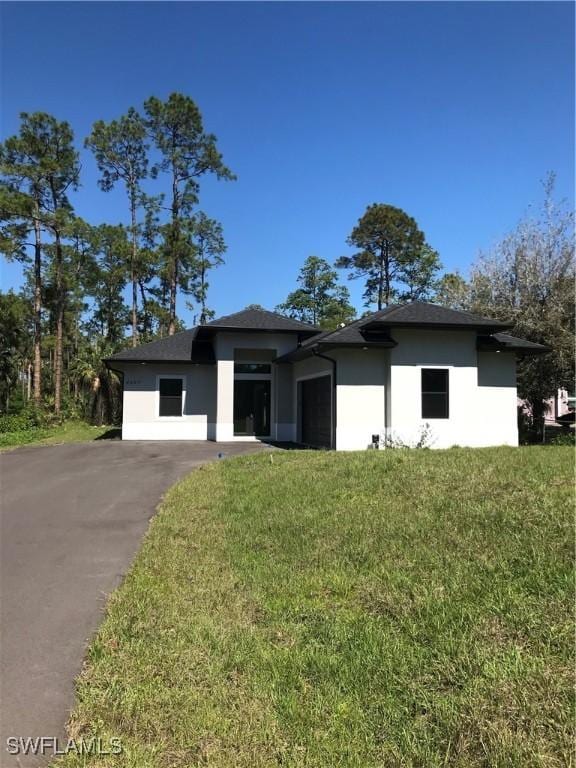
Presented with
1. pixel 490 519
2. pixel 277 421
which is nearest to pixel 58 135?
pixel 277 421

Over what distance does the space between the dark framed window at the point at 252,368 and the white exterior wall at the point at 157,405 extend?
4.56 ft

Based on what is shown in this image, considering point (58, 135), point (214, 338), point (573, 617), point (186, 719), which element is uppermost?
point (58, 135)

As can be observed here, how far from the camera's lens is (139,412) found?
70.4 feet

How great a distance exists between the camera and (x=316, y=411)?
1859 centimetres

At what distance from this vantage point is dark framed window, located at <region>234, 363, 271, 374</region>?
828 inches

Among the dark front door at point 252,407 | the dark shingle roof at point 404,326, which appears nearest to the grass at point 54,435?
the dark front door at point 252,407

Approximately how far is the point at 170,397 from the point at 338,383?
27.4 feet

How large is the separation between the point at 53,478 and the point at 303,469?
18.5 feet

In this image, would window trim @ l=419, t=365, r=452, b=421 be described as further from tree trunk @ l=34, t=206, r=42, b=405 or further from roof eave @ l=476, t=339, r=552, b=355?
tree trunk @ l=34, t=206, r=42, b=405

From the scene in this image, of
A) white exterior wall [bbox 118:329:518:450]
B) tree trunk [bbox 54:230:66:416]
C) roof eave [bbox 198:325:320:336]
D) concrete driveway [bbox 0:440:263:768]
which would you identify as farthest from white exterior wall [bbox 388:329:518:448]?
tree trunk [bbox 54:230:66:416]

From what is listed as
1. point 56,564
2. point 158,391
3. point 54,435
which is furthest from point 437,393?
point 54,435

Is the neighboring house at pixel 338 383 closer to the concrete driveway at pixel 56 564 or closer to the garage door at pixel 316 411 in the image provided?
the garage door at pixel 316 411

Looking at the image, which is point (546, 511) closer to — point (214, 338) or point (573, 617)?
point (573, 617)

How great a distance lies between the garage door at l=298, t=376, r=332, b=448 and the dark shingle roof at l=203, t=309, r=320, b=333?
2078 mm
